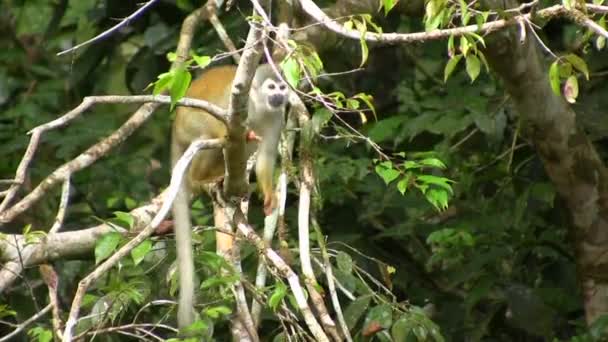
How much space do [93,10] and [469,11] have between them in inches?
98.5

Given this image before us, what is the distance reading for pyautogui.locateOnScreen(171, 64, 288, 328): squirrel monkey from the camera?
11.8ft

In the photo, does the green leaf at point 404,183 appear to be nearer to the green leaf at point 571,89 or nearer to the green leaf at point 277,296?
the green leaf at point 277,296

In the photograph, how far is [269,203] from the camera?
393cm

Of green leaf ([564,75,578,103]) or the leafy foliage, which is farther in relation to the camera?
the leafy foliage

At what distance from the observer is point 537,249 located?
4773mm

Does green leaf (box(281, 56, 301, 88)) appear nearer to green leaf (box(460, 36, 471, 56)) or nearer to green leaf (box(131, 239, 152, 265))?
green leaf (box(460, 36, 471, 56))

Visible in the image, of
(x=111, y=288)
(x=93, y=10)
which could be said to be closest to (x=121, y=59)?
(x=93, y=10)

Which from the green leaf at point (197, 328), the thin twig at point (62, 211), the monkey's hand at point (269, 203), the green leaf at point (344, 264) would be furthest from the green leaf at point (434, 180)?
the thin twig at point (62, 211)

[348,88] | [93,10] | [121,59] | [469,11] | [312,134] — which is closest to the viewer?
[469,11]

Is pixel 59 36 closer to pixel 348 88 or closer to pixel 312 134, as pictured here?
pixel 348 88

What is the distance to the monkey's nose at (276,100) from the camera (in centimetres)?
416

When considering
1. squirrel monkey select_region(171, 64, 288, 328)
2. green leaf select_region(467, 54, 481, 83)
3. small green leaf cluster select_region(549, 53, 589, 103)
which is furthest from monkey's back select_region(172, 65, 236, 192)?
small green leaf cluster select_region(549, 53, 589, 103)

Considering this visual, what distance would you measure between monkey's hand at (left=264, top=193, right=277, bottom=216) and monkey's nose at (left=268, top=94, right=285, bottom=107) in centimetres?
34

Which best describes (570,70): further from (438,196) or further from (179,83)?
(179,83)
